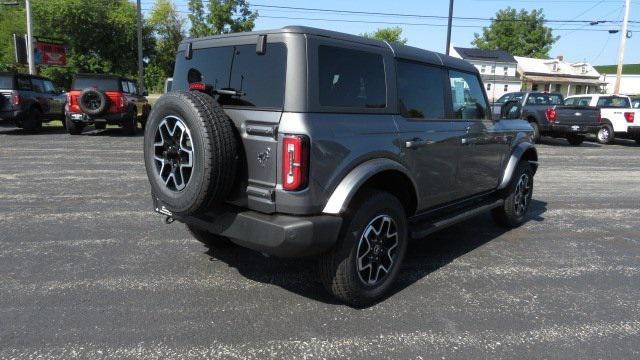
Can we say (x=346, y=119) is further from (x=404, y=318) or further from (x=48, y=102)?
(x=48, y=102)

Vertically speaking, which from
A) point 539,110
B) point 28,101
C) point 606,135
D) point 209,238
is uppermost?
point 539,110

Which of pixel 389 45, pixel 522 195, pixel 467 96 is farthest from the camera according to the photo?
pixel 522 195

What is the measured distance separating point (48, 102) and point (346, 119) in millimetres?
15695

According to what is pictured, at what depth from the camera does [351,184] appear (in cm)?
328

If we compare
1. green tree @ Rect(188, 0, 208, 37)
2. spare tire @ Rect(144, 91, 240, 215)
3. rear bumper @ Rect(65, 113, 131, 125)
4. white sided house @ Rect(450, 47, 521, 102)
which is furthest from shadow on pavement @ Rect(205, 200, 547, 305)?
white sided house @ Rect(450, 47, 521, 102)

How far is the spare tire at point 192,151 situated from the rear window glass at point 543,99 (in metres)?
16.3

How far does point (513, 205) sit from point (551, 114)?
1192cm

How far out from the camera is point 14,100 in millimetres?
14203

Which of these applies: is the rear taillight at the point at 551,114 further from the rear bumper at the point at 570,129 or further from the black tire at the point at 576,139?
the black tire at the point at 576,139

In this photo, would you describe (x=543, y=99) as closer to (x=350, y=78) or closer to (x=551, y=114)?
(x=551, y=114)

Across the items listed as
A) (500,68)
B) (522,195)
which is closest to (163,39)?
(500,68)

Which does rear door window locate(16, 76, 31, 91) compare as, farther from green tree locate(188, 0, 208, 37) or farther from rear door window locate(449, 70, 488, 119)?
green tree locate(188, 0, 208, 37)

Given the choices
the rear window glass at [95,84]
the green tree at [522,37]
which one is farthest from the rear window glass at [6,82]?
the green tree at [522,37]

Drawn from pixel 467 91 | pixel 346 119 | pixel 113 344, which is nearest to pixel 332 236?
pixel 346 119
